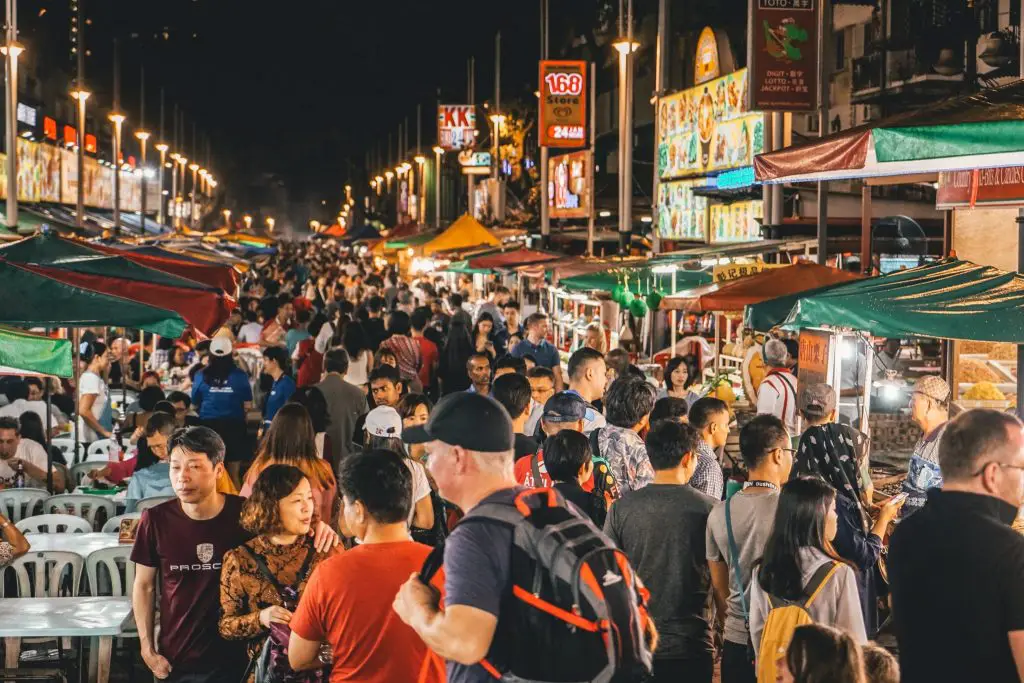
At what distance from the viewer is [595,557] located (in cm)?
348

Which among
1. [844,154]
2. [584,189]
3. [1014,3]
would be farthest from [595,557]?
[584,189]

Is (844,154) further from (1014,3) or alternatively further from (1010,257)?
(1014,3)

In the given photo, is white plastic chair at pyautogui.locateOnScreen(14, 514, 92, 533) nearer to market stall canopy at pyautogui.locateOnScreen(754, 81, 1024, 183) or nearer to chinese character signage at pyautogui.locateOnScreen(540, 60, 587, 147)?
market stall canopy at pyautogui.locateOnScreen(754, 81, 1024, 183)

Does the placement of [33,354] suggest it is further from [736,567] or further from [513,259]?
[513,259]

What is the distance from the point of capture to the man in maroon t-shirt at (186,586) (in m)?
5.52

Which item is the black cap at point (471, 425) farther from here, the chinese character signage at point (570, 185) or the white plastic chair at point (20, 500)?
the chinese character signage at point (570, 185)

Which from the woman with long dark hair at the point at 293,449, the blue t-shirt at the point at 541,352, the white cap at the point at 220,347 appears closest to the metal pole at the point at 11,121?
the white cap at the point at 220,347

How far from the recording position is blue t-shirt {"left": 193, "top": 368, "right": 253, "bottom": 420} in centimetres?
1330

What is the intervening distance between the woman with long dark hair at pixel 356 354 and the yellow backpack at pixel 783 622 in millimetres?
9611

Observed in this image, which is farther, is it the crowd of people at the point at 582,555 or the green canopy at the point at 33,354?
the green canopy at the point at 33,354

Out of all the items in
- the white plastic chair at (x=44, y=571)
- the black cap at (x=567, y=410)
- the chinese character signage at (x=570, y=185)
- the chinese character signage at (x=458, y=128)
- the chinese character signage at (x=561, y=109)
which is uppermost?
the chinese character signage at (x=458, y=128)

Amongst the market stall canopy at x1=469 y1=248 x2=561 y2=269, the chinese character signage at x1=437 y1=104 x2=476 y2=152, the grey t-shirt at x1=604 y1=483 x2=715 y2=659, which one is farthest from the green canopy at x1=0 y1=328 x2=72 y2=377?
the chinese character signage at x1=437 y1=104 x2=476 y2=152

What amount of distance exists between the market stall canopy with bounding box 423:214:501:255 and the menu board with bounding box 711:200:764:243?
18.3 ft

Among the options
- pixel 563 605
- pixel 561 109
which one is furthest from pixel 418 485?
pixel 561 109
